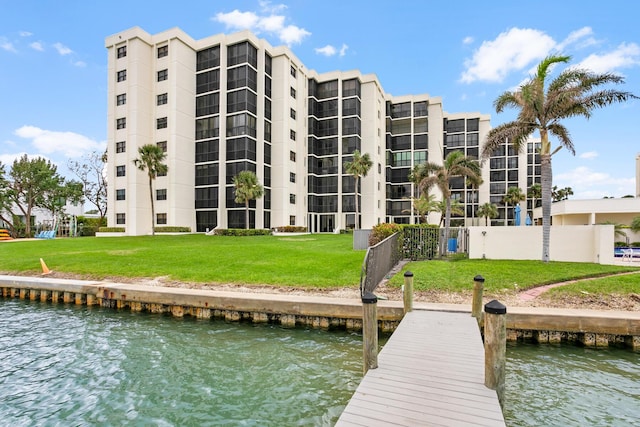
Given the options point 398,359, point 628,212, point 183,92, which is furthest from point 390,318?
point 183,92

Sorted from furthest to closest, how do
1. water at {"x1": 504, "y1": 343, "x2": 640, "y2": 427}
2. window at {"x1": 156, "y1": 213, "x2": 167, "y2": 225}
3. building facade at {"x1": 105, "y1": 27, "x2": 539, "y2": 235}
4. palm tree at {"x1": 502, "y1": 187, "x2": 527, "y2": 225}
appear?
palm tree at {"x1": 502, "y1": 187, "x2": 527, "y2": 225}, building facade at {"x1": 105, "y1": 27, "x2": 539, "y2": 235}, window at {"x1": 156, "y1": 213, "x2": 167, "y2": 225}, water at {"x1": 504, "y1": 343, "x2": 640, "y2": 427}

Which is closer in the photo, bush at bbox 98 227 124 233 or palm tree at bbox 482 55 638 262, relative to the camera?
palm tree at bbox 482 55 638 262

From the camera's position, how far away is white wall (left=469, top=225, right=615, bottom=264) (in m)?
15.3

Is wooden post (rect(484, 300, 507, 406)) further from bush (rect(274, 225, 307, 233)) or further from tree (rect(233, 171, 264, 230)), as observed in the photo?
bush (rect(274, 225, 307, 233))

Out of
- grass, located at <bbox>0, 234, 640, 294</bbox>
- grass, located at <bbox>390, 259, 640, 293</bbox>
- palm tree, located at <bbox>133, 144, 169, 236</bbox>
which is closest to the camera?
grass, located at <bbox>390, 259, 640, 293</bbox>

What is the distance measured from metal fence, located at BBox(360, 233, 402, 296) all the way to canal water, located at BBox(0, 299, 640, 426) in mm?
1755

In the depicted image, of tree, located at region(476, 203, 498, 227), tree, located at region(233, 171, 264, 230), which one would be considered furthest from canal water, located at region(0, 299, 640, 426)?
tree, located at region(476, 203, 498, 227)

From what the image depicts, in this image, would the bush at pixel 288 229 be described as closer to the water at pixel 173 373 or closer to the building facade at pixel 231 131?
the building facade at pixel 231 131

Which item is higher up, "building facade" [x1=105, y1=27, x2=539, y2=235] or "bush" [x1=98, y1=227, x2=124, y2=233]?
"building facade" [x1=105, y1=27, x2=539, y2=235]

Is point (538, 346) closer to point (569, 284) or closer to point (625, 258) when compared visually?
point (569, 284)

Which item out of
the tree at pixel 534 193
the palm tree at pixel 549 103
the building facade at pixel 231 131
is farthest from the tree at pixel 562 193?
the palm tree at pixel 549 103

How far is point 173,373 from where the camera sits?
7324 millimetres

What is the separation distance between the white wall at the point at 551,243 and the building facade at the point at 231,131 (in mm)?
33213

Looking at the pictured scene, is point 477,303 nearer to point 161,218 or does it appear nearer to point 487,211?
point 161,218
